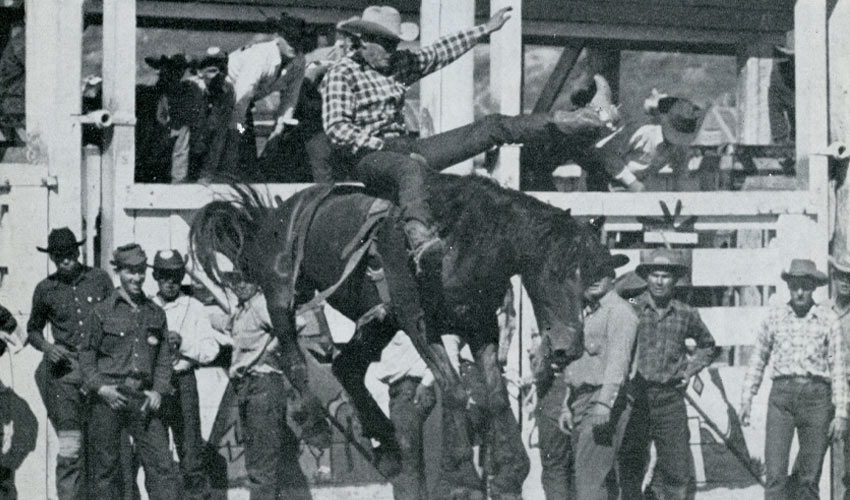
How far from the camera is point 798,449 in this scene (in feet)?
37.3

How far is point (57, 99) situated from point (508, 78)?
3237mm

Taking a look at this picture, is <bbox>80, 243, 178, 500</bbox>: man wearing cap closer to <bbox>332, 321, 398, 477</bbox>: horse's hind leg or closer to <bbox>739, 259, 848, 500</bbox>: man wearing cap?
<bbox>332, 321, 398, 477</bbox>: horse's hind leg

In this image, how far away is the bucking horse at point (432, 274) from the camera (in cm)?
866

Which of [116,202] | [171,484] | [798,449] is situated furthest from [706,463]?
[116,202]

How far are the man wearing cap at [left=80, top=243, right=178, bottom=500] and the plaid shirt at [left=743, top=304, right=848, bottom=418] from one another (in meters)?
4.10

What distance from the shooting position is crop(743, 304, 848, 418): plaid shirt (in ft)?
34.9

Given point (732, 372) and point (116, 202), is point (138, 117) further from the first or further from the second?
point (732, 372)

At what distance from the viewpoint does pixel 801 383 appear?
10656mm

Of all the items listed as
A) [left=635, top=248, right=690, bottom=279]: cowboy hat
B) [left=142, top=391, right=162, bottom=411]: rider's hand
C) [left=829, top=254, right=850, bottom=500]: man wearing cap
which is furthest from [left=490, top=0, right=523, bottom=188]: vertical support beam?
[left=142, top=391, right=162, bottom=411]: rider's hand

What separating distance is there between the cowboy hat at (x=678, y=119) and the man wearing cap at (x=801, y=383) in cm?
210

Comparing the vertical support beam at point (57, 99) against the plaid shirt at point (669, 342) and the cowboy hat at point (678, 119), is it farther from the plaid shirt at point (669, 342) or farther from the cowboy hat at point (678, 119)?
the cowboy hat at point (678, 119)

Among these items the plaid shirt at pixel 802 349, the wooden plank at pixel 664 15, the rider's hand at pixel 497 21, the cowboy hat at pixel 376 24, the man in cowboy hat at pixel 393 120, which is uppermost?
the wooden plank at pixel 664 15

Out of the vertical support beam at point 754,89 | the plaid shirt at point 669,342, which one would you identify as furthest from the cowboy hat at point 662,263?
the vertical support beam at point 754,89

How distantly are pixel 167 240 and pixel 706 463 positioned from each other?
4.33 m
